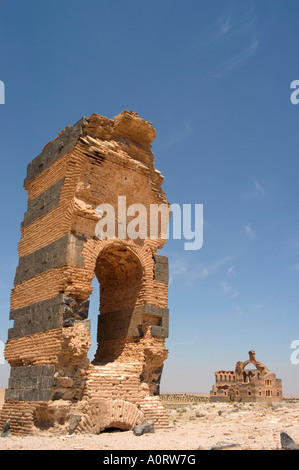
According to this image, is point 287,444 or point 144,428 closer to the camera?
point 287,444

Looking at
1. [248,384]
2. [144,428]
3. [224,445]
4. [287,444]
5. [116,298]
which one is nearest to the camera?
[287,444]

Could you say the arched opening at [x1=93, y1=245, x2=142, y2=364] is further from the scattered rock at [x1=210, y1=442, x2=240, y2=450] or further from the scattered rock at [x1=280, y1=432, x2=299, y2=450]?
the scattered rock at [x1=280, y1=432, x2=299, y2=450]

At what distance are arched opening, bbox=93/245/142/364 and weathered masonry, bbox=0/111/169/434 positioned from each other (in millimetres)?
29

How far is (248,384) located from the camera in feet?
123

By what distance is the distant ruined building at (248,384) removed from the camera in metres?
37.1

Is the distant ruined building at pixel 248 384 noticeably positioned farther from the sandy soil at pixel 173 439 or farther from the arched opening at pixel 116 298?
the sandy soil at pixel 173 439

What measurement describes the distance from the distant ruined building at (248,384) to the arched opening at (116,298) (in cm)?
2783

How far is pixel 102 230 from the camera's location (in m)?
11.1

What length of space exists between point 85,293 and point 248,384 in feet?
102

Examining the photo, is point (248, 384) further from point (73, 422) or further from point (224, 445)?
point (224, 445)

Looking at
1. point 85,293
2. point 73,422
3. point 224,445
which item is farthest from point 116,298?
point 224,445

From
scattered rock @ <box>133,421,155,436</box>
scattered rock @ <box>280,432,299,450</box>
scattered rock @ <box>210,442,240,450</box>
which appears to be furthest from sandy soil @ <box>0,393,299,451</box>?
scattered rock @ <box>280,432,299,450</box>
